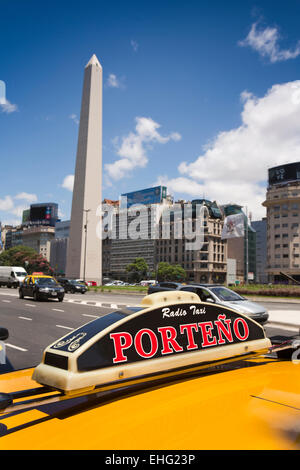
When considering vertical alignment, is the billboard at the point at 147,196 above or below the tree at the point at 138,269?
above

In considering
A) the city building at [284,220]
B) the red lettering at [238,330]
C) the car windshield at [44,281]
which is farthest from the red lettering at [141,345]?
the city building at [284,220]

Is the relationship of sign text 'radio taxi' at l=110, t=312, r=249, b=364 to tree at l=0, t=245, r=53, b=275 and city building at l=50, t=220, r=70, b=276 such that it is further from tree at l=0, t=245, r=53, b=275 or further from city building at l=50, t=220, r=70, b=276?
city building at l=50, t=220, r=70, b=276

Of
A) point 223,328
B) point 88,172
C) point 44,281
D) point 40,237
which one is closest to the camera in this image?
point 223,328

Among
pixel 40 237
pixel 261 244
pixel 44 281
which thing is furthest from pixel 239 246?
pixel 44 281

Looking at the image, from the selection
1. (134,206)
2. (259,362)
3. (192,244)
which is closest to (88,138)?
(259,362)

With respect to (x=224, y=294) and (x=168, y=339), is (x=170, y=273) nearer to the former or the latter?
(x=224, y=294)

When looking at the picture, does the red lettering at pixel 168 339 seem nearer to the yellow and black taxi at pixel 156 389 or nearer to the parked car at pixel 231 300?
the yellow and black taxi at pixel 156 389
